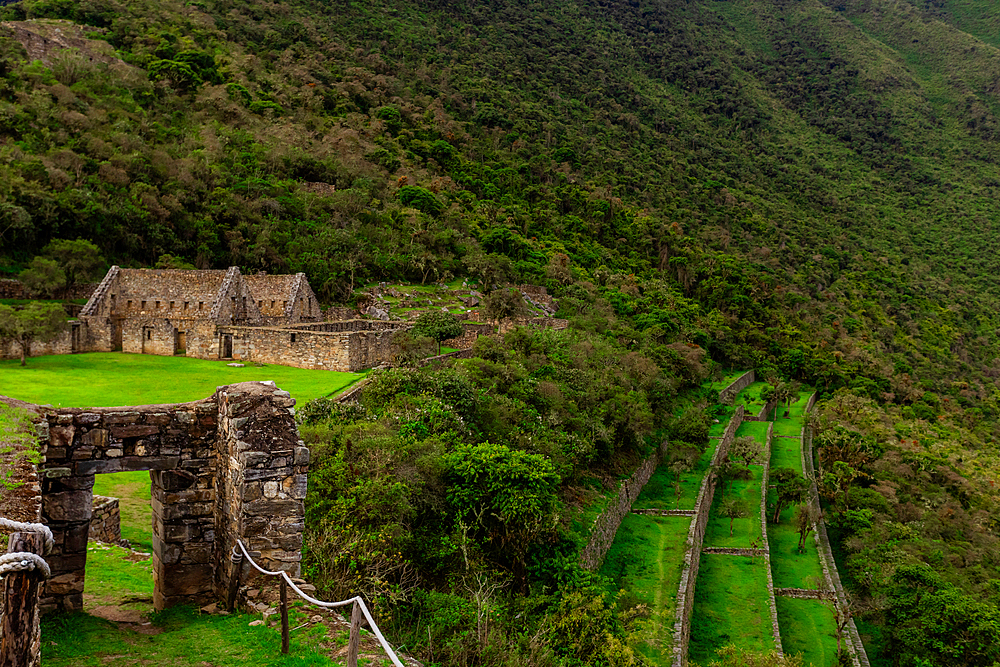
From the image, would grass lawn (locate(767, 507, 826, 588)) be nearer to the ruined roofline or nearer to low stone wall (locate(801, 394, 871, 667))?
low stone wall (locate(801, 394, 871, 667))

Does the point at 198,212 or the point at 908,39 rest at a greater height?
the point at 908,39

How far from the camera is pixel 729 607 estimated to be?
87.9 ft

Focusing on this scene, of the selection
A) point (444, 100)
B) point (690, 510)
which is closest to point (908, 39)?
point (444, 100)

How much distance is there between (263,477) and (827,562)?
114 ft

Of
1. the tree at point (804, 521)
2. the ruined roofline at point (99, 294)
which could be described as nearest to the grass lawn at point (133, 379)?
the ruined roofline at point (99, 294)

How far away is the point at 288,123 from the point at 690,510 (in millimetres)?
57188

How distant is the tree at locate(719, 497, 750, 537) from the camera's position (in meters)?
35.8

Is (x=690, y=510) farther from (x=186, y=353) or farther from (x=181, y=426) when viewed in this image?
(x=181, y=426)

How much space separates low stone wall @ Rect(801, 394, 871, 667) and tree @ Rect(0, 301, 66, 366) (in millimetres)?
33917

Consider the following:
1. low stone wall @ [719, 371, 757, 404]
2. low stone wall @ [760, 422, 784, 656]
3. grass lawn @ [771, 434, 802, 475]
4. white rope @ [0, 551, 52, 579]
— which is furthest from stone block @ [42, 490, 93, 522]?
low stone wall @ [719, 371, 757, 404]

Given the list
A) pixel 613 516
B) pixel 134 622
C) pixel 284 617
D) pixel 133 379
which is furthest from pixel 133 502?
pixel 613 516

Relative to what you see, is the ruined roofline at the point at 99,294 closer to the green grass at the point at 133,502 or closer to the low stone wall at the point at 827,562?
the green grass at the point at 133,502

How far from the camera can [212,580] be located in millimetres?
8891

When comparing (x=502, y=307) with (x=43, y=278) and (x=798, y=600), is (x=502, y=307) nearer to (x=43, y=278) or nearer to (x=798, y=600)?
(x=798, y=600)
